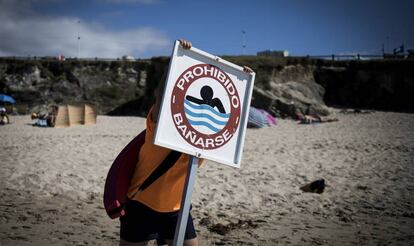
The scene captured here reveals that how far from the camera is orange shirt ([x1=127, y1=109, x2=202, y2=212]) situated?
75.9 inches

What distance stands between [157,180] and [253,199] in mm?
3714

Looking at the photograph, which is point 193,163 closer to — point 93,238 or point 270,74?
point 93,238

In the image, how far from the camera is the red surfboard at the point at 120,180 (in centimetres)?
187

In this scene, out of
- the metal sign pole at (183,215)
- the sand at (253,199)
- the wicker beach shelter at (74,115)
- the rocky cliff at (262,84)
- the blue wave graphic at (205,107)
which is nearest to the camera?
the metal sign pole at (183,215)

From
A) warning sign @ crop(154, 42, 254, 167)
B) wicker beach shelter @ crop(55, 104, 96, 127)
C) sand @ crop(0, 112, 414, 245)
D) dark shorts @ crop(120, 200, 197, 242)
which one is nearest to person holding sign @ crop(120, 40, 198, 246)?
dark shorts @ crop(120, 200, 197, 242)

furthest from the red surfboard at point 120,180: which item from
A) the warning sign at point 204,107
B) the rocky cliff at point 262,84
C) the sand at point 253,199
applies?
the rocky cliff at point 262,84

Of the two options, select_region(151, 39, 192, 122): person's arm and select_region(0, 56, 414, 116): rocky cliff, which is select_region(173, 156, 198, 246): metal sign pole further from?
select_region(0, 56, 414, 116): rocky cliff

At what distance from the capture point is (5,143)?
35.9 ft

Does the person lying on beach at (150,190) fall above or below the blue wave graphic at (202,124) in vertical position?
below

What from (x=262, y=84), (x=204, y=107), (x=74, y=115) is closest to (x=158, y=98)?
(x=204, y=107)

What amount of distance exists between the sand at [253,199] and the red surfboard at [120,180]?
77.8 inches

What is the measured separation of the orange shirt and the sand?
6.28 feet

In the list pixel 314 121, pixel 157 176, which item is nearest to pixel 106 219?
pixel 157 176

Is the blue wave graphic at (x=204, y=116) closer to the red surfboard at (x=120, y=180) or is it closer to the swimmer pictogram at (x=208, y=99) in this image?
the swimmer pictogram at (x=208, y=99)
